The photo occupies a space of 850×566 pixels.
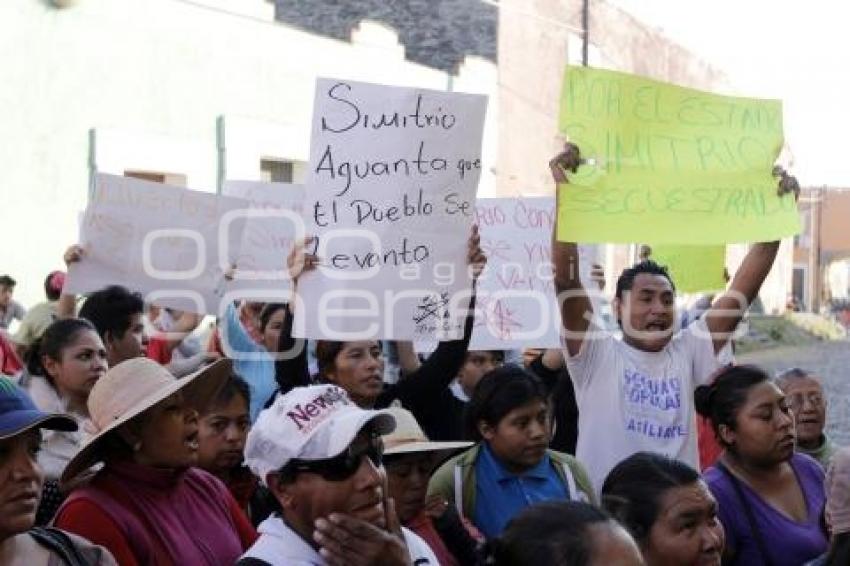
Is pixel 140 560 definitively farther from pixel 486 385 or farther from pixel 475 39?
pixel 475 39

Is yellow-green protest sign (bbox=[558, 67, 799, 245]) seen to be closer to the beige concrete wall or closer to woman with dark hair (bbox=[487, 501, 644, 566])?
woman with dark hair (bbox=[487, 501, 644, 566])

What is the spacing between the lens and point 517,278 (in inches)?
274

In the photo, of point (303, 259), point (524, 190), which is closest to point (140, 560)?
point (303, 259)

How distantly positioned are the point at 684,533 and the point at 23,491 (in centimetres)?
163

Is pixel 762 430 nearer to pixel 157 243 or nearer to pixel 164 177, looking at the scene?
pixel 157 243

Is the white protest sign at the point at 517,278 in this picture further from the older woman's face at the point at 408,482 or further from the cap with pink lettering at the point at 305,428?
the cap with pink lettering at the point at 305,428

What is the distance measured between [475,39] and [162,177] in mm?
12504

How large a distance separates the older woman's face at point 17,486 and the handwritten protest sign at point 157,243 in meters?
3.54

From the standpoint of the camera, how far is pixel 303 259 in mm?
5090

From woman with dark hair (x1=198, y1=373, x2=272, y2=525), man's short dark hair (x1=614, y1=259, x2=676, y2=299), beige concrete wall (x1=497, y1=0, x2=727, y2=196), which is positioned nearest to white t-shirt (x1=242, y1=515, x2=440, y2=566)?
woman with dark hair (x1=198, y1=373, x2=272, y2=525)

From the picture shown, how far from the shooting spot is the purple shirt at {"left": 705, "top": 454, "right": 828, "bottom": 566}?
4180 millimetres

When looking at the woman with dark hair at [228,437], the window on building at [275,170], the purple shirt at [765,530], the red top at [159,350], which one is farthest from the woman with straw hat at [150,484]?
the window on building at [275,170]

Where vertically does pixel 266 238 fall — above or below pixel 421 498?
above

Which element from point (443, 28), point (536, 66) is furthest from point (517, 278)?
point (536, 66)
